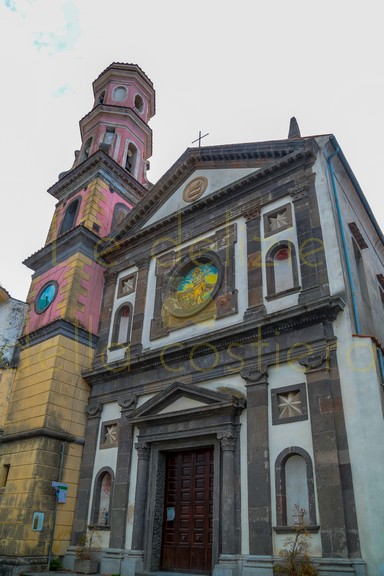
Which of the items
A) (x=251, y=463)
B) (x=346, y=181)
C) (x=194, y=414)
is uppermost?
(x=346, y=181)

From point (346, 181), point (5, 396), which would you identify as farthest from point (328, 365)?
point (5, 396)

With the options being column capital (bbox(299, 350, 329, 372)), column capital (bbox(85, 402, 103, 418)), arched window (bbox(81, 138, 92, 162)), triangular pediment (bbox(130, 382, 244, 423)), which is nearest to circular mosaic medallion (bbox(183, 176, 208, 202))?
triangular pediment (bbox(130, 382, 244, 423))

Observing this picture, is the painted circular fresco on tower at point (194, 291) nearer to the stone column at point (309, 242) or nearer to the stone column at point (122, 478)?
the stone column at point (309, 242)

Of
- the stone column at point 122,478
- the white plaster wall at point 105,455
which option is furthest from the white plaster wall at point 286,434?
the white plaster wall at point 105,455

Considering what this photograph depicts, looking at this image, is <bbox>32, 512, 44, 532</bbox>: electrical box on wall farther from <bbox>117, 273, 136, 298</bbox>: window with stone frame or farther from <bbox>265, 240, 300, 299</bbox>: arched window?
<bbox>265, 240, 300, 299</bbox>: arched window

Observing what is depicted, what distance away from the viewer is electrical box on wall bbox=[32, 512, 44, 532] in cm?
1377

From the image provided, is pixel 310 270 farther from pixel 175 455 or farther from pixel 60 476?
pixel 60 476

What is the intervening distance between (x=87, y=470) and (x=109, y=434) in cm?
129

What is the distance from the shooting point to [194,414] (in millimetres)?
13016

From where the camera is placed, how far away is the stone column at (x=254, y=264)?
13.3 m

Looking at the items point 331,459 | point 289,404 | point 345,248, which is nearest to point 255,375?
point 289,404

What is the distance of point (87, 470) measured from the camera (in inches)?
600

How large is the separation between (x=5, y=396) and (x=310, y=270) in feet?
38.9

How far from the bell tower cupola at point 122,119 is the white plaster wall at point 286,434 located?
48.9 ft
